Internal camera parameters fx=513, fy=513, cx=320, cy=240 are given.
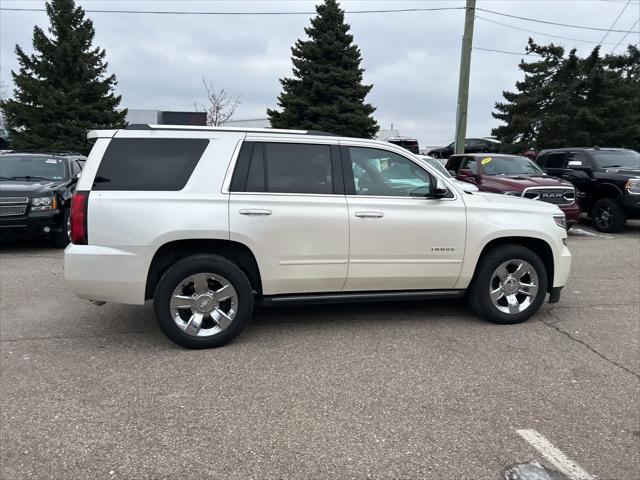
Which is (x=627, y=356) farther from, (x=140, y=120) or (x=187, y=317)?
(x=140, y=120)

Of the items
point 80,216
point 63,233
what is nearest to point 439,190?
point 80,216

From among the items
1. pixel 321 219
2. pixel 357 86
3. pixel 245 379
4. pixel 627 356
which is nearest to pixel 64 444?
pixel 245 379

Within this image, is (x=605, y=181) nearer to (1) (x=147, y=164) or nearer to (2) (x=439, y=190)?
(2) (x=439, y=190)

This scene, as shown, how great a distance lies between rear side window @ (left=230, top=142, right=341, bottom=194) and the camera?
14.9ft

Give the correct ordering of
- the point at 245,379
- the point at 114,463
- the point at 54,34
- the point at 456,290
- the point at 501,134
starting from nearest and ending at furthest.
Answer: the point at 114,463, the point at 245,379, the point at 456,290, the point at 54,34, the point at 501,134

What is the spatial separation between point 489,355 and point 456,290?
871mm

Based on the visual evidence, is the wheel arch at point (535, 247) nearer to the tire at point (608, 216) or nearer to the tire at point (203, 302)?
the tire at point (203, 302)

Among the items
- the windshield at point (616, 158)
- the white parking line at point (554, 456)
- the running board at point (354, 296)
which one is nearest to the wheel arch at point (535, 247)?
the running board at point (354, 296)

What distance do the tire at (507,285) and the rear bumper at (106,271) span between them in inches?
124

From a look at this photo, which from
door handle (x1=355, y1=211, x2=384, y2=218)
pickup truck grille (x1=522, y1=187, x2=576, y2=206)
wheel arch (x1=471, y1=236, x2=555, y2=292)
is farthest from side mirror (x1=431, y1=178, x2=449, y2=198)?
pickup truck grille (x1=522, y1=187, x2=576, y2=206)

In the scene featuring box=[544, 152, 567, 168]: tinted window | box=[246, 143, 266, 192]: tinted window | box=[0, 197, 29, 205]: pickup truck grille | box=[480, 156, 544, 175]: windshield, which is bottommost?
box=[0, 197, 29, 205]: pickup truck grille

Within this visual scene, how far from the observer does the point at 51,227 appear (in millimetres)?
8648

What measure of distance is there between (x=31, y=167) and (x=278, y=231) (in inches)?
286

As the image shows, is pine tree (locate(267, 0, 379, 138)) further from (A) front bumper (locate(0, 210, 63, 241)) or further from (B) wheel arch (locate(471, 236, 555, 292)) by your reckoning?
(B) wheel arch (locate(471, 236, 555, 292))
